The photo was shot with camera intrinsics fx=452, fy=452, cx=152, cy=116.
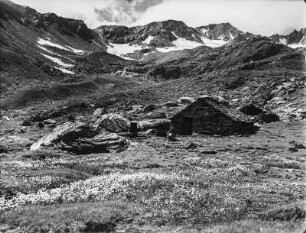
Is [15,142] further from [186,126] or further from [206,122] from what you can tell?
[206,122]

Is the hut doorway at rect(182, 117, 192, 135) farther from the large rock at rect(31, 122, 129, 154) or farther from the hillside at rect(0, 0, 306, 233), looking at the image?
the large rock at rect(31, 122, 129, 154)

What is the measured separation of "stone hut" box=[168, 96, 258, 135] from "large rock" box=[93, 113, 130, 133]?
5.20 m

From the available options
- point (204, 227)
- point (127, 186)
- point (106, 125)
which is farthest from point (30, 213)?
point (106, 125)

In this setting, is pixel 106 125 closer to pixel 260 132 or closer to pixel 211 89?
pixel 260 132

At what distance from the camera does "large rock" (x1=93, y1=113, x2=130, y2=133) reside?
47344 millimetres

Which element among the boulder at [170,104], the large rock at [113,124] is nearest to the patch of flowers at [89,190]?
the large rock at [113,124]

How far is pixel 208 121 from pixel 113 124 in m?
10.4

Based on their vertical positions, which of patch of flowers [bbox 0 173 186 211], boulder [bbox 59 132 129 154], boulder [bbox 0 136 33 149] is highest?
patch of flowers [bbox 0 173 186 211]

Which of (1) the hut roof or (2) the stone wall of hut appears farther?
(1) the hut roof

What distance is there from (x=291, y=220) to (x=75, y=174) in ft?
46.8

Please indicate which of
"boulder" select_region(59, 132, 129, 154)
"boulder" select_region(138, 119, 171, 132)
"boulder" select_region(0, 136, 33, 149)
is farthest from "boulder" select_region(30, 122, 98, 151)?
"boulder" select_region(138, 119, 171, 132)

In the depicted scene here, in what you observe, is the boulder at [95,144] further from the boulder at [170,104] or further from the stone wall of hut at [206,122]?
the boulder at [170,104]

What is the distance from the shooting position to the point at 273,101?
70.4 m

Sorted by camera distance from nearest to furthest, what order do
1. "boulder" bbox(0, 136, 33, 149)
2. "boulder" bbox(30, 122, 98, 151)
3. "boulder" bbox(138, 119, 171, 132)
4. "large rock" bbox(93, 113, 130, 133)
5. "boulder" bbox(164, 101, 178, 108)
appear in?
"boulder" bbox(30, 122, 98, 151)
"boulder" bbox(0, 136, 33, 149)
"large rock" bbox(93, 113, 130, 133)
"boulder" bbox(138, 119, 171, 132)
"boulder" bbox(164, 101, 178, 108)
